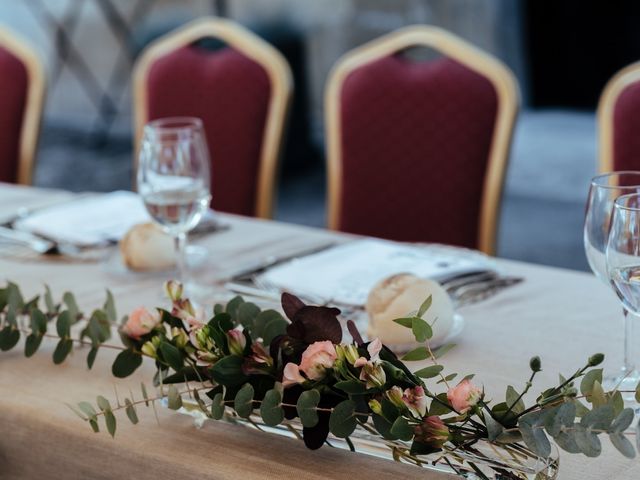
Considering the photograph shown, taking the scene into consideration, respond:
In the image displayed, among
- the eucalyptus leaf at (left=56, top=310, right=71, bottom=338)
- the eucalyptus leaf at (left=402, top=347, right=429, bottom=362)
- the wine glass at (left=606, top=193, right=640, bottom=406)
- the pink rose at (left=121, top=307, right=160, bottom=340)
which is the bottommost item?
the eucalyptus leaf at (left=56, top=310, right=71, bottom=338)

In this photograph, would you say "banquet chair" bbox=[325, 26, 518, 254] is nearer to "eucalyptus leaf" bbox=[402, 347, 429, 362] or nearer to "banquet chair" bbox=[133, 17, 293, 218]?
"banquet chair" bbox=[133, 17, 293, 218]

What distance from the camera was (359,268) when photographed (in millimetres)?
1212

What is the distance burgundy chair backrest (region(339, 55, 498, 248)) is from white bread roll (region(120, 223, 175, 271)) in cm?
70

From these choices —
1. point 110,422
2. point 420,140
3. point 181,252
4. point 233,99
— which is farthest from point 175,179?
point 233,99

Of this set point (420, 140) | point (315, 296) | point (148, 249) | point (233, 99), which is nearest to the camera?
point (315, 296)

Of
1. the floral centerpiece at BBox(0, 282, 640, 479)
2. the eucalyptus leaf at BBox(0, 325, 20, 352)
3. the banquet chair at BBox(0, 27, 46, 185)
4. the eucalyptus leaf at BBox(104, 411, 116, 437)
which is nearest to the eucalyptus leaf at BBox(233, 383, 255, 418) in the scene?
the floral centerpiece at BBox(0, 282, 640, 479)

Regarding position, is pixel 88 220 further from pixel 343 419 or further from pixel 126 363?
pixel 343 419

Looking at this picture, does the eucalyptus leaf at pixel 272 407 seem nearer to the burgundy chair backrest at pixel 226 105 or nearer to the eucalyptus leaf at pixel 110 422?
the eucalyptus leaf at pixel 110 422

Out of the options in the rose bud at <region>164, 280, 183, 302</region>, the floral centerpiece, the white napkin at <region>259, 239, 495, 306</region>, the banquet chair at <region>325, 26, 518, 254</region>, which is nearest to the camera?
the floral centerpiece

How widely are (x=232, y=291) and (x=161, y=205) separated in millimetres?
128

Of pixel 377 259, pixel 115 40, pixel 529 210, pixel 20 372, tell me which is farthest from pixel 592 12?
pixel 20 372

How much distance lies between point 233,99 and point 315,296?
0.98 metres

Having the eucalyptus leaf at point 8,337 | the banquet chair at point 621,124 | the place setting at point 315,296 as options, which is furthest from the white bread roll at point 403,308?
the banquet chair at point 621,124

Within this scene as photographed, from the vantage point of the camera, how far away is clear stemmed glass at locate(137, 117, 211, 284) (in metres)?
1.15
